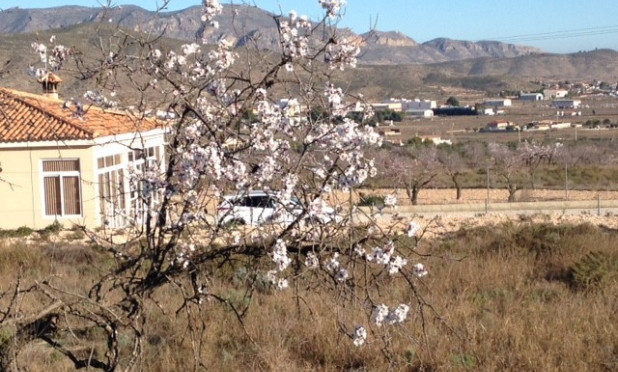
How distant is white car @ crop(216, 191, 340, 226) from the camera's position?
14.8 feet

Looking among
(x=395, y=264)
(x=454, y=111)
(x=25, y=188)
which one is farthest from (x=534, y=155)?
(x=454, y=111)

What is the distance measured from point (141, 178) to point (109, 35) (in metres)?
0.92

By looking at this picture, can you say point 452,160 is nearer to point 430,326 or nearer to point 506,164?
point 506,164

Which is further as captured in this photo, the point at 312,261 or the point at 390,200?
the point at 390,200

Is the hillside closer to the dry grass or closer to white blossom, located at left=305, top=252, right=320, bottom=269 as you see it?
white blossom, located at left=305, top=252, right=320, bottom=269

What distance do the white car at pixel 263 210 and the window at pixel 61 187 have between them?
1977 cm

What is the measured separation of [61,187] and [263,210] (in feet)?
66.8

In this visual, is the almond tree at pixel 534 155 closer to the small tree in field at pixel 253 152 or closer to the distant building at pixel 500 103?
the small tree in field at pixel 253 152

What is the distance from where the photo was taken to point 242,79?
461cm

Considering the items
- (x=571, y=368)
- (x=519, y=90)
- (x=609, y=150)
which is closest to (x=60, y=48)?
(x=571, y=368)

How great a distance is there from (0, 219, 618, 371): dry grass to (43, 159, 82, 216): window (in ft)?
34.9

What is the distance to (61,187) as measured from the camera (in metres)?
24.0

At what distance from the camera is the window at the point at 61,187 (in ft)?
78.3

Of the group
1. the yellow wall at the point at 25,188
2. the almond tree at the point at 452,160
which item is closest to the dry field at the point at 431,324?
the yellow wall at the point at 25,188
